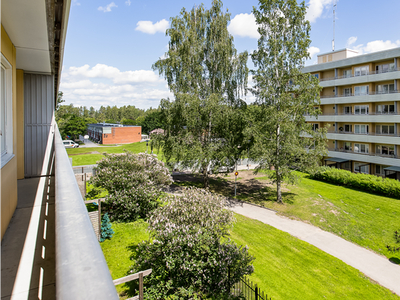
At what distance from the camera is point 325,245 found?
1317 centimetres

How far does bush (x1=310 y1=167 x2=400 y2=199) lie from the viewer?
68.6 feet

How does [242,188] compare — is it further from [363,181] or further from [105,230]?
[105,230]

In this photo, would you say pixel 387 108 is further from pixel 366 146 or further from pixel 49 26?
pixel 49 26

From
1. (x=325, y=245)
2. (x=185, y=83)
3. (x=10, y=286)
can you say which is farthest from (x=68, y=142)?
(x=10, y=286)

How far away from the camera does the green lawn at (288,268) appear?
8.54 m

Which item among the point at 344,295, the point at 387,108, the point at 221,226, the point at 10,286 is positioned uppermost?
the point at 387,108

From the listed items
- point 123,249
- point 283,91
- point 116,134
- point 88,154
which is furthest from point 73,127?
point 123,249

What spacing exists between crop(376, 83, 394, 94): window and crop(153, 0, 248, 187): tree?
18156 millimetres

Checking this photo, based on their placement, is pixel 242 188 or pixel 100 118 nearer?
pixel 242 188

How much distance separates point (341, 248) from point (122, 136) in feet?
171

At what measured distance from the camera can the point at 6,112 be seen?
4.27 m

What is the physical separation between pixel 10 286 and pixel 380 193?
26.4 meters

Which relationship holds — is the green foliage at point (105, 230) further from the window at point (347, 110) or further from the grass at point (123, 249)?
the window at point (347, 110)

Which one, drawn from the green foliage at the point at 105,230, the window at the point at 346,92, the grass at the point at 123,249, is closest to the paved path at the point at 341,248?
the grass at the point at 123,249
